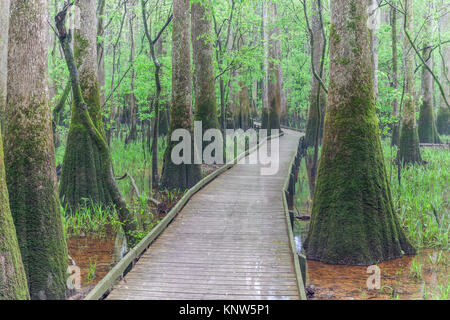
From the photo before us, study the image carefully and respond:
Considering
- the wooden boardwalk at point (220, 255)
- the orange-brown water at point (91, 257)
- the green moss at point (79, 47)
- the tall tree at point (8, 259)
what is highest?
the green moss at point (79, 47)

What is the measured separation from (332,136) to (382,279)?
8.39ft

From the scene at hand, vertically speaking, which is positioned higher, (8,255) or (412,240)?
(8,255)

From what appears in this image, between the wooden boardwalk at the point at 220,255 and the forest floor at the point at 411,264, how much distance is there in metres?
0.65

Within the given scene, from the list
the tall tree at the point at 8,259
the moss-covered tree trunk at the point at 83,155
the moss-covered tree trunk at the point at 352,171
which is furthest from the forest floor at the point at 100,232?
the moss-covered tree trunk at the point at 352,171

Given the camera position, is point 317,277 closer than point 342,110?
Yes

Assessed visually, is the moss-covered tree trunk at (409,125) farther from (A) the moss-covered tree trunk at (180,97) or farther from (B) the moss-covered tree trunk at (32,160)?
(B) the moss-covered tree trunk at (32,160)

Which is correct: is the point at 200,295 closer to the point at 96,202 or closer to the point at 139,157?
the point at 96,202

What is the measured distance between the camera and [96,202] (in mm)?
10281

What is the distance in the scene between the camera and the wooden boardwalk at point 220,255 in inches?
219

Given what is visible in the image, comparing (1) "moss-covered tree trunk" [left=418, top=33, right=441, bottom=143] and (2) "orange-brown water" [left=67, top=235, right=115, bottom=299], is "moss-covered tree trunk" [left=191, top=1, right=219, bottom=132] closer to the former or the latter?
(2) "orange-brown water" [left=67, top=235, right=115, bottom=299]

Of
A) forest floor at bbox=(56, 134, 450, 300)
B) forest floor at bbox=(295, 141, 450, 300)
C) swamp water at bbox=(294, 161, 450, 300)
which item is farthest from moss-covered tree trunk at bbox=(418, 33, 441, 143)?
swamp water at bbox=(294, 161, 450, 300)

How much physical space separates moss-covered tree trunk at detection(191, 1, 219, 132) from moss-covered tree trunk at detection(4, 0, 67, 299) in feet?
29.7

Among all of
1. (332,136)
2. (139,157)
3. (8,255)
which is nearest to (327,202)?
(332,136)

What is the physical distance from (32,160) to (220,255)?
294 centimetres
